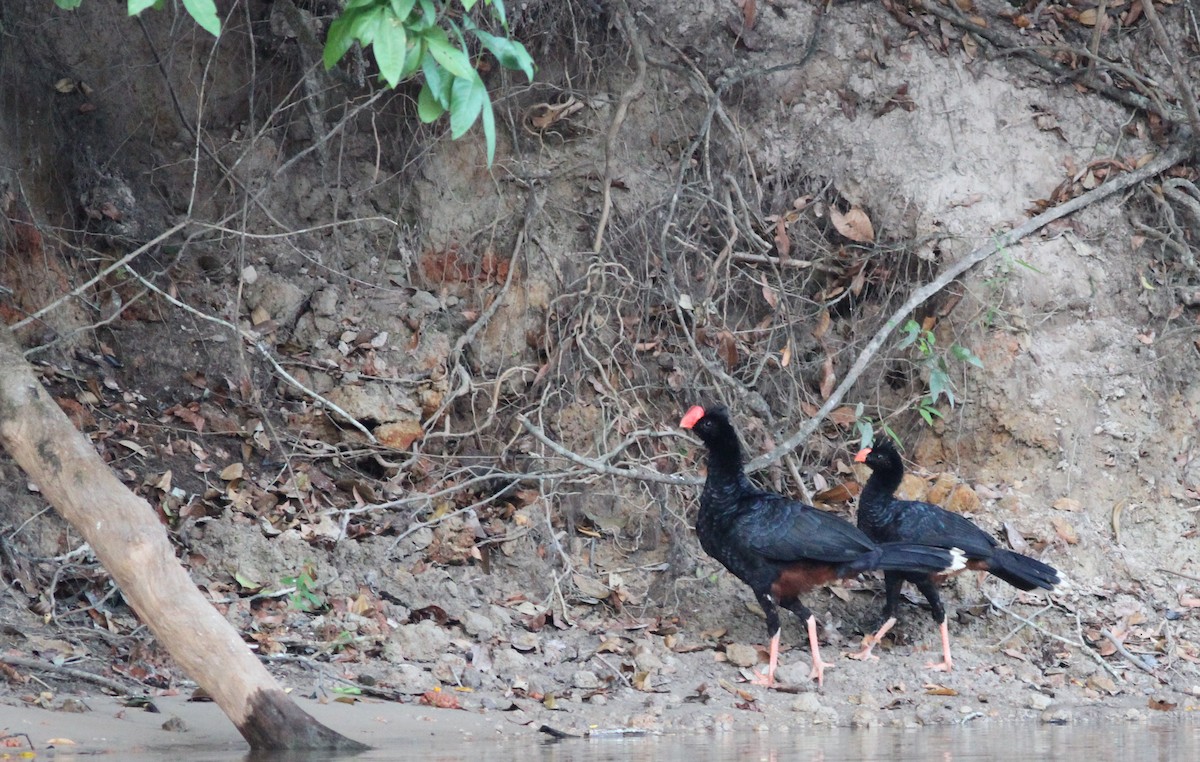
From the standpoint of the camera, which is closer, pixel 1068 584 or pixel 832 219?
pixel 1068 584

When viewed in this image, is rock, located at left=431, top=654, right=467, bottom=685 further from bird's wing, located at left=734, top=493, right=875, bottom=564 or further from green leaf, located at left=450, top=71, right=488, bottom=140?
green leaf, located at left=450, top=71, right=488, bottom=140

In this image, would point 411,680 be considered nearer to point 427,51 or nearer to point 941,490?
point 427,51

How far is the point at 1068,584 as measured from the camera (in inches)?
285

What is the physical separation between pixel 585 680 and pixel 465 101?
331 centimetres

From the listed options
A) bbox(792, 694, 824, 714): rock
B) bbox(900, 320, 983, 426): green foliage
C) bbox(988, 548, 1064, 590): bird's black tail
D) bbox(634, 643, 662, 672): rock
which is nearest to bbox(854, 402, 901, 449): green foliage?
bbox(900, 320, 983, 426): green foliage

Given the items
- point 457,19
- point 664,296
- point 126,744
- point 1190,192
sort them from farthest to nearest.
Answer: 1. point 1190,192
2. point 664,296
3. point 457,19
4. point 126,744

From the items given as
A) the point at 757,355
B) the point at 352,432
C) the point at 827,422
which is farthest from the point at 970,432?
the point at 352,432

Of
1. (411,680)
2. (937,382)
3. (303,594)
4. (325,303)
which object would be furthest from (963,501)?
(325,303)

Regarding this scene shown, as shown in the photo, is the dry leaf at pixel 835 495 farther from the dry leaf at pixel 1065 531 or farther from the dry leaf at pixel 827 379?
the dry leaf at pixel 1065 531

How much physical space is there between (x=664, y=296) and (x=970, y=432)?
6.83 feet

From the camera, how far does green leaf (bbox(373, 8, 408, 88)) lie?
3270 millimetres

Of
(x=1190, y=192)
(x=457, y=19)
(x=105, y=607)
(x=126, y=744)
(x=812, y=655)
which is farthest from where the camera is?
(x=1190, y=192)

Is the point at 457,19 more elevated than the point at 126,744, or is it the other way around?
the point at 457,19

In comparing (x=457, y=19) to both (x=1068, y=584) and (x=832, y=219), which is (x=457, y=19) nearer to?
(x=832, y=219)
